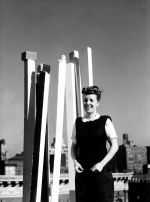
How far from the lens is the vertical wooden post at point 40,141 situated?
276 centimetres

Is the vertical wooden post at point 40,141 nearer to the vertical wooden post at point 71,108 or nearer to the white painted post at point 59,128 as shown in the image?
the white painted post at point 59,128

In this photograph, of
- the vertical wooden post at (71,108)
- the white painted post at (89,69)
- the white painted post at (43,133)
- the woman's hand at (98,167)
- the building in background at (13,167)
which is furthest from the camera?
the building in background at (13,167)

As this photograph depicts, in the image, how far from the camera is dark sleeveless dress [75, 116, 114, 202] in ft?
7.83

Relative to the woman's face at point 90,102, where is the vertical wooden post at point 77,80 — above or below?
above

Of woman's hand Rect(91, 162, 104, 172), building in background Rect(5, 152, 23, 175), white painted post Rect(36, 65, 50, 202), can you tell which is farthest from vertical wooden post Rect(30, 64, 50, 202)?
building in background Rect(5, 152, 23, 175)

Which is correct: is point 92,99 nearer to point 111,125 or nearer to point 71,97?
point 111,125

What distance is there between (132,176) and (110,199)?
36.9 m

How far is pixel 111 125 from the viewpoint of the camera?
8.17ft

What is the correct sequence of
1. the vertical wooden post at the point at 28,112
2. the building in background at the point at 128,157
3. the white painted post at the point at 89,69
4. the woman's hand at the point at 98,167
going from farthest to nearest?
the building in background at the point at 128,157 → the white painted post at the point at 89,69 → the vertical wooden post at the point at 28,112 → the woman's hand at the point at 98,167

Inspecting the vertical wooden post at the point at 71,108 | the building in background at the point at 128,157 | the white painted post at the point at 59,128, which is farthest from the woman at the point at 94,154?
the building in background at the point at 128,157

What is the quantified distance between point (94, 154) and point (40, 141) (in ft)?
1.85

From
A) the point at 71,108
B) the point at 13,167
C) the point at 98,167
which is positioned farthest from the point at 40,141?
the point at 13,167

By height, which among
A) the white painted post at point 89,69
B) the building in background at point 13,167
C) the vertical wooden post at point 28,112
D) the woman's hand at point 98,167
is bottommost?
the building in background at point 13,167

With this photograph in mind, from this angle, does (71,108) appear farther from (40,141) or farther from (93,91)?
(93,91)
